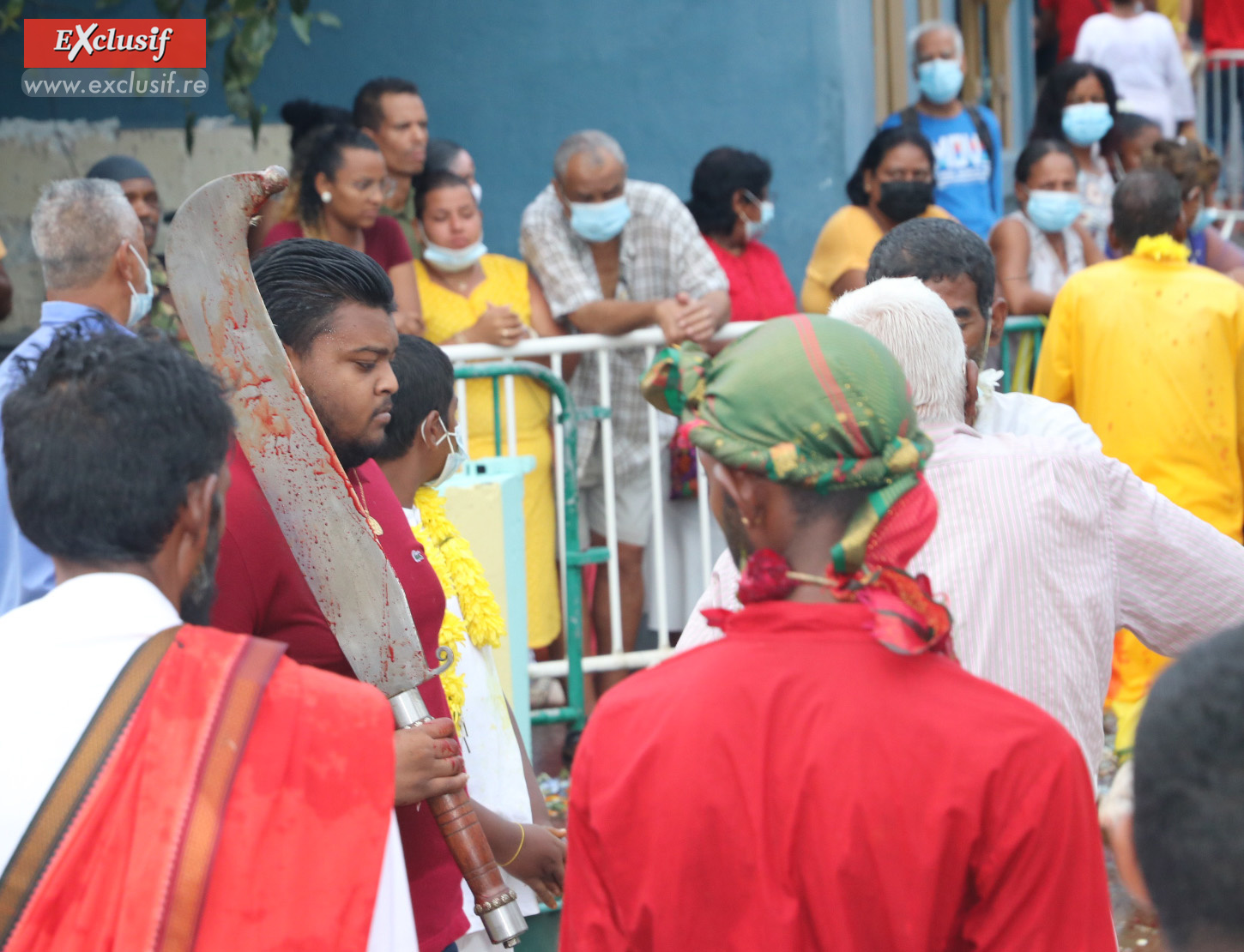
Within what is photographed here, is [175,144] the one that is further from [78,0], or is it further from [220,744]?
[220,744]

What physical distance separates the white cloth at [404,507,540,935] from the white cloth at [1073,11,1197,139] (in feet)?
23.9

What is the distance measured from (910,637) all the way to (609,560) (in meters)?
3.76

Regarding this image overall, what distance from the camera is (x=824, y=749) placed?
144cm

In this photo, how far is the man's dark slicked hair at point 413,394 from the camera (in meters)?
A: 2.71

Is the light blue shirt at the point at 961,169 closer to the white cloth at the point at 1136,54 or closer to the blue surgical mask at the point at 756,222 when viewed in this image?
the blue surgical mask at the point at 756,222

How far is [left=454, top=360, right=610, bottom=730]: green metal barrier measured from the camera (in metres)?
4.93

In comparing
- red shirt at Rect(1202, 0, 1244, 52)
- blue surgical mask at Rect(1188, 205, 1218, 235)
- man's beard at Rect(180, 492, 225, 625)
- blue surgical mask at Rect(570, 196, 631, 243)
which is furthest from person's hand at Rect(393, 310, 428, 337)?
red shirt at Rect(1202, 0, 1244, 52)

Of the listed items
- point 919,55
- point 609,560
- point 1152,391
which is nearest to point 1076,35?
point 919,55

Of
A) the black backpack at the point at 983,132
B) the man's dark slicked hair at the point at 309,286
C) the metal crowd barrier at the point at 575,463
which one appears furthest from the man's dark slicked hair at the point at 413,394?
the black backpack at the point at 983,132

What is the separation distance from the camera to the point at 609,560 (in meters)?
5.18

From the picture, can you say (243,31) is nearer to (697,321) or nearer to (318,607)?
(697,321)

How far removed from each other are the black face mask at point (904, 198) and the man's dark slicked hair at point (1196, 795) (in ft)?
15.6

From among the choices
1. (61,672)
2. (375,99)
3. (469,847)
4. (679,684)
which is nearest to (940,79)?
(375,99)

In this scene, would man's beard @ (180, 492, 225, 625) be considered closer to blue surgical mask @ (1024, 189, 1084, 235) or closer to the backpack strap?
blue surgical mask @ (1024, 189, 1084, 235)
